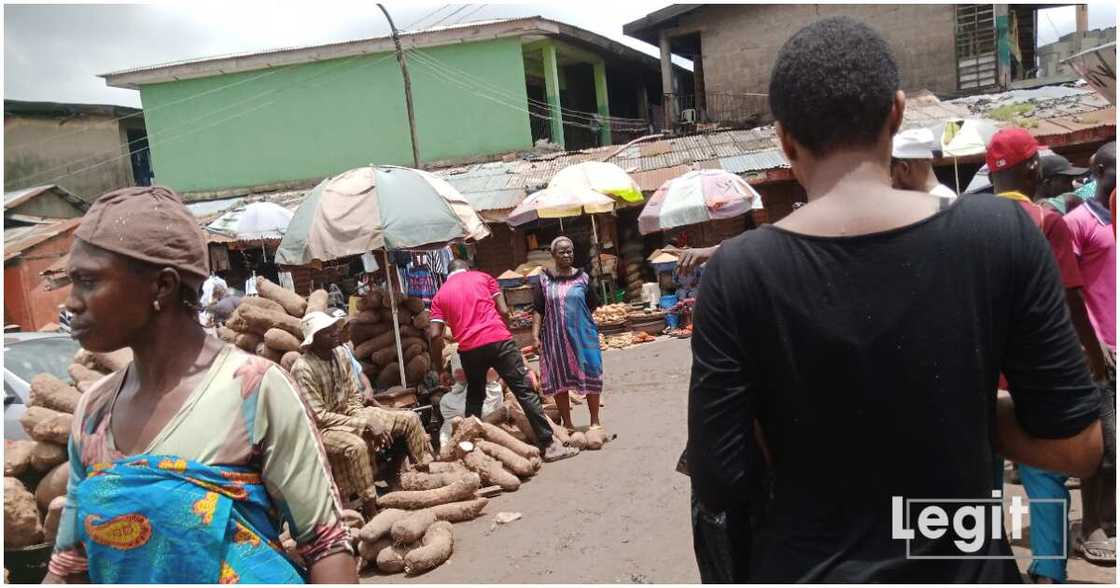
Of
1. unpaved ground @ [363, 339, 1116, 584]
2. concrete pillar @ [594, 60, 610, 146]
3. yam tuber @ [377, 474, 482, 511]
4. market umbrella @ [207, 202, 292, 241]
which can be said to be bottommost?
unpaved ground @ [363, 339, 1116, 584]

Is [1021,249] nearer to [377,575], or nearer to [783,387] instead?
[783,387]

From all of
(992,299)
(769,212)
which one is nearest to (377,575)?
(992,299)

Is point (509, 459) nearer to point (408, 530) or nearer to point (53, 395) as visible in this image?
point (408, 530)

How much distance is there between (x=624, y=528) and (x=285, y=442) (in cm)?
349

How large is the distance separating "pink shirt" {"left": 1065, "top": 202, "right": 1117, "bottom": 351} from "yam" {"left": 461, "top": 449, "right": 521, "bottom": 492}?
3.97m

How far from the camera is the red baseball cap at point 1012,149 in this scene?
3.10 m

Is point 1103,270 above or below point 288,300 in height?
above

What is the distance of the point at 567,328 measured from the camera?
6828 mm

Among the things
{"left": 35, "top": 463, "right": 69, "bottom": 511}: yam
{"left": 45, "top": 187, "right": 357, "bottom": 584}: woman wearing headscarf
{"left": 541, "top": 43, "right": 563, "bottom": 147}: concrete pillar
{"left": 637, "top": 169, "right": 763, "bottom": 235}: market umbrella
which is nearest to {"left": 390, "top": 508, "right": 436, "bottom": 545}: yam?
{"left": 35, "top": 463, "right": 69, "bottom": 511}: yam

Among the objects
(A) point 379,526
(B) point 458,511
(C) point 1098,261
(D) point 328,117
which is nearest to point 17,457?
(A) point 379,526

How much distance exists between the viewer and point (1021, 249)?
127 cm

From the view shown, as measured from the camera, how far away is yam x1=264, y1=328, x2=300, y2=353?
5.82 m

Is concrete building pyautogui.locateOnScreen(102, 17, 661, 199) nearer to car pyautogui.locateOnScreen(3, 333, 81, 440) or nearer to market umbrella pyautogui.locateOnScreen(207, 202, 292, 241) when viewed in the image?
market umbrella pyautogui.locateOnScreen(207, 202, 292, 241)

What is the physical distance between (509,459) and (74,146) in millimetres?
21769
